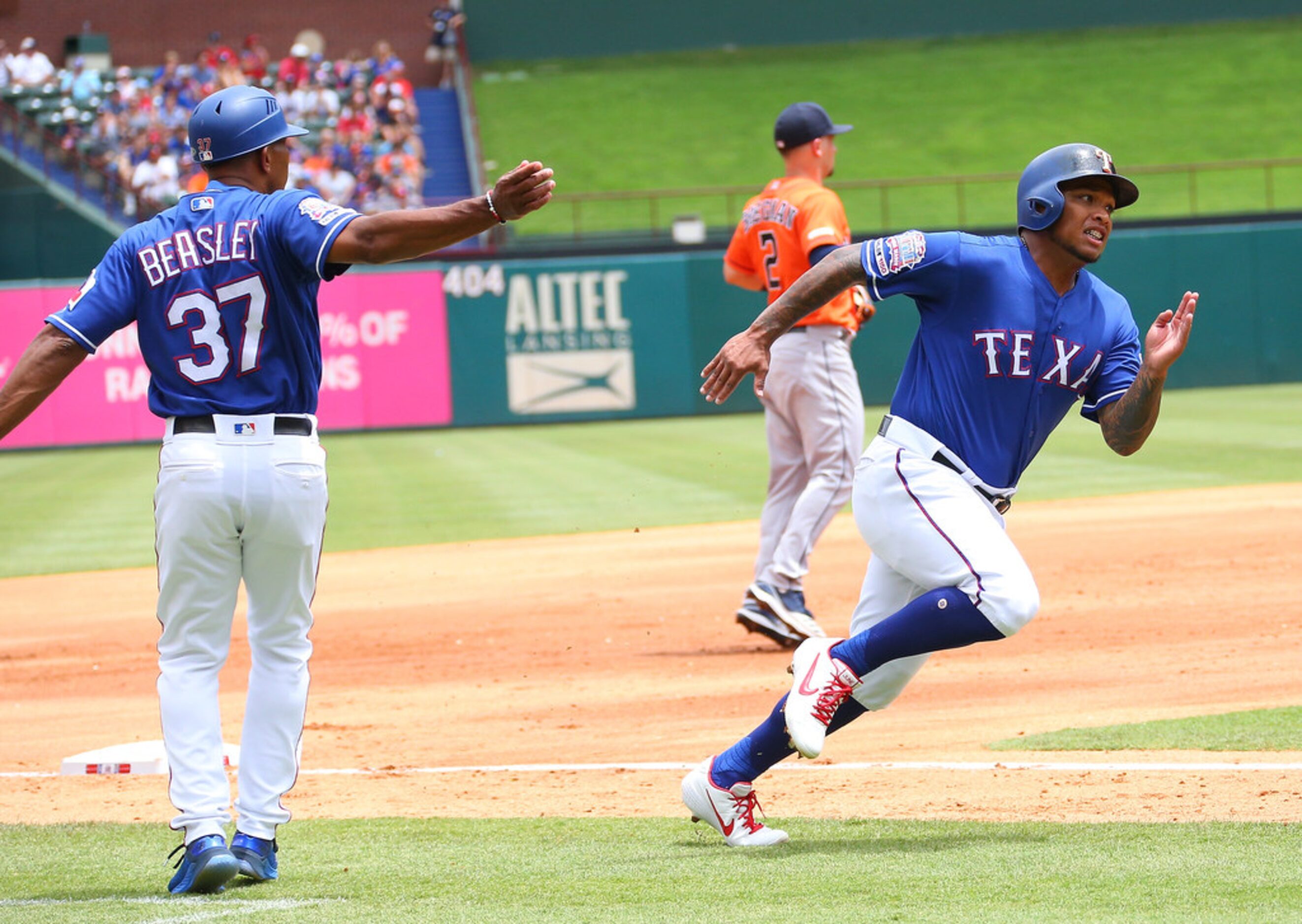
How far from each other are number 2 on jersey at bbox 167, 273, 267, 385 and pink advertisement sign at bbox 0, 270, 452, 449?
1949cm

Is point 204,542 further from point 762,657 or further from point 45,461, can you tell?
point 45,461

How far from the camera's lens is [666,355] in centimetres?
2500

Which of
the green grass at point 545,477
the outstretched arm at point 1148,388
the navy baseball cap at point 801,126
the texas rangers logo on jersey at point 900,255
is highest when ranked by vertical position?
the navy baseball cap at point 801,126

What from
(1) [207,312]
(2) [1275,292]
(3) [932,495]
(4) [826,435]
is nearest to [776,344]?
(4) [826,435]

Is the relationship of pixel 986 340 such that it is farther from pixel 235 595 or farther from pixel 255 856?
pixel 255 856

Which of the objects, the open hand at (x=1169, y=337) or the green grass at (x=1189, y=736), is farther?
the green grass at (x=1189, y=736)

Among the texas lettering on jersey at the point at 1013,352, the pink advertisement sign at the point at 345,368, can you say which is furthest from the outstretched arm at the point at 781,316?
the pink advertisement sign at the point at 345,368

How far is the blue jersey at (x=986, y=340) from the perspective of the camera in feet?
15.0

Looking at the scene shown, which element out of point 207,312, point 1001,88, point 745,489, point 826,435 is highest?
point 1001,88

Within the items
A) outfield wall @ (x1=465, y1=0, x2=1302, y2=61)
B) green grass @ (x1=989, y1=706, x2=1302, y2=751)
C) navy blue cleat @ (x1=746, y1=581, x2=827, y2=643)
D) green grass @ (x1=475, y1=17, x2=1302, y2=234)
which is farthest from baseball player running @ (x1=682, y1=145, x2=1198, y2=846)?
outfield wall @ (x1=465, y1=0, x2=1302, y2=61)

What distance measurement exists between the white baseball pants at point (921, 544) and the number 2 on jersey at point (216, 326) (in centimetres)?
168

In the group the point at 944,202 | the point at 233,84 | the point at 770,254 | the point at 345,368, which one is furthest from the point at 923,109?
the point at 770,254

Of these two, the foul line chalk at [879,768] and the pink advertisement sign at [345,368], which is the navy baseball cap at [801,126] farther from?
the pink advertisement sign at [345,368]

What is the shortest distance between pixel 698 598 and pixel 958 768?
14.6ft
